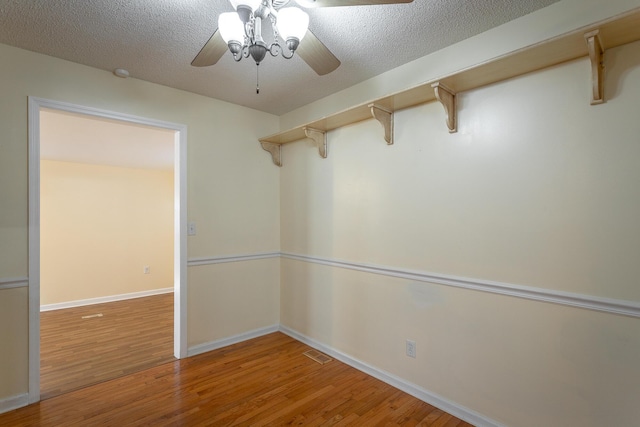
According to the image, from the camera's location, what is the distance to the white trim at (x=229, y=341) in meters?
2.93

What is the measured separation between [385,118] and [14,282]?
2.81 metres

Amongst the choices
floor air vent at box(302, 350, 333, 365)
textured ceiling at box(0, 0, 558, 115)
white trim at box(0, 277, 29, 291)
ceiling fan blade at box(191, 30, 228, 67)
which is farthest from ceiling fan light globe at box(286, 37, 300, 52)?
floor air vent at box(302, 350, 333, 365)

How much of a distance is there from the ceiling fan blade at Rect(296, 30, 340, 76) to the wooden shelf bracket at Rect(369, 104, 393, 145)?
0.65 meters

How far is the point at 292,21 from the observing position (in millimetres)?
1329

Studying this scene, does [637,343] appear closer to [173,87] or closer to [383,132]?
[383,132]

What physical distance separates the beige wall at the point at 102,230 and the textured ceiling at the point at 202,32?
330 centimetres

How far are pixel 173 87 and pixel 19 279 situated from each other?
1.85 m

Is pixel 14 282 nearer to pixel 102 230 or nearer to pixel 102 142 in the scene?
pixel 102 142

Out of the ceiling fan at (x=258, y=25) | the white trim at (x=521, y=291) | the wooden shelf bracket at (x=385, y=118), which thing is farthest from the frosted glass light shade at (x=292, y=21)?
the white trim at (x=521, y=291)

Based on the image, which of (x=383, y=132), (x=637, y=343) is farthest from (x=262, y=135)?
(x=637, y=343)

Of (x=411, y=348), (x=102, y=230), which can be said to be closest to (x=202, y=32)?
(x=411, y=348)

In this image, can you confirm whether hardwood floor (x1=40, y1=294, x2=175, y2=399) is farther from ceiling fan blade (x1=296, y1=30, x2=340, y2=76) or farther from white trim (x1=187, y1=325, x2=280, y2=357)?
ceiling fan blade (x1=296, y1=30, x2=340, y2=76)

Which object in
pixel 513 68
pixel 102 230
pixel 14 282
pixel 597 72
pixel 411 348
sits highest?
pixel 513 68

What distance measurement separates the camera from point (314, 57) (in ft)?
5.36
